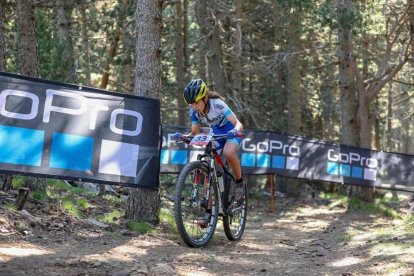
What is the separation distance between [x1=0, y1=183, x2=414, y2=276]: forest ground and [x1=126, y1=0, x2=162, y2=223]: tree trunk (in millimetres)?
288

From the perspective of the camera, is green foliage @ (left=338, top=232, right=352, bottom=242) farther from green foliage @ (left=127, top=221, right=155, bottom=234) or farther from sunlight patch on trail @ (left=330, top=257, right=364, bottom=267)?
green foliage @ (left=127, top=221, right=155, bottom=234)

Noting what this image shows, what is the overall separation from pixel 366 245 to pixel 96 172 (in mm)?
3775

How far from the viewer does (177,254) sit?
5797 millimetres

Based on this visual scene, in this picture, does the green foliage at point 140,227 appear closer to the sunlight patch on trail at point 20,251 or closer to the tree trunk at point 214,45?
the sunlight patch on trail at point 20,251

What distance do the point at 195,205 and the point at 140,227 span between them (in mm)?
865

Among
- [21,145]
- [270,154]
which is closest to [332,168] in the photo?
[270,154]

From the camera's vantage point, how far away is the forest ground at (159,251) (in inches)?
188

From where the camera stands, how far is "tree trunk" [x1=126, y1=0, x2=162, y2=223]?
7.11 meters

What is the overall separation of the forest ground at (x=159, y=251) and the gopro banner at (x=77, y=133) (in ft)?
2.20

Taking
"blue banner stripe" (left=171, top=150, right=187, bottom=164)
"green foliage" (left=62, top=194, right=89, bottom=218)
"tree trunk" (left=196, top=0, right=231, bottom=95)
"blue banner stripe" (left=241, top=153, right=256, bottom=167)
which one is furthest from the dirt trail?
"tree trunk" (left=196, top=0, right=231, bottom=95)

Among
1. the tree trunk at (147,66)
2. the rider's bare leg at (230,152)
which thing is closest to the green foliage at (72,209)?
the tree trunk at (147,66)

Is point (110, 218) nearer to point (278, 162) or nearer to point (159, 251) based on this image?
point (159, 251)

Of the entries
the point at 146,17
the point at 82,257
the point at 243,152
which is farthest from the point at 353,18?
the point at 82,257

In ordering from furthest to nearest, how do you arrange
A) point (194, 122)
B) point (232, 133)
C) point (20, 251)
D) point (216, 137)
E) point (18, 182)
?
point (18, 182) → point (194, 122) → point (216, 137) → point (232, 133) → point (20, 251)
